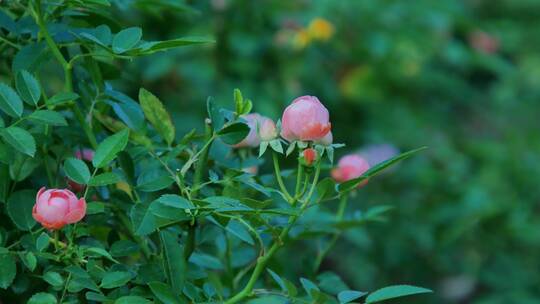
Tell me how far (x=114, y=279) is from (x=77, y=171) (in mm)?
104

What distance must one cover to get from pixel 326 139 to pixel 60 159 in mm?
290

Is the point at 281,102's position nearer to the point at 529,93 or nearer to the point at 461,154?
the point at 461,154

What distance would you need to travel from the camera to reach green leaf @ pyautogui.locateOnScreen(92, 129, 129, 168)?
808 millimetres

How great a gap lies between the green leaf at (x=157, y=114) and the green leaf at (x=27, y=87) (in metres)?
0.10

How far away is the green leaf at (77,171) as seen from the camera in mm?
810

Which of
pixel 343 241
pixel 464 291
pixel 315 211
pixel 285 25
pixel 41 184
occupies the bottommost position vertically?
pixel 464 291

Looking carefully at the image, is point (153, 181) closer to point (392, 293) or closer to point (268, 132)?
point (268, 132)

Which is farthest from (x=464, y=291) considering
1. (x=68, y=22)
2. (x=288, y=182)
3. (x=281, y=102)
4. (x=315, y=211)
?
(x=68, y=22)

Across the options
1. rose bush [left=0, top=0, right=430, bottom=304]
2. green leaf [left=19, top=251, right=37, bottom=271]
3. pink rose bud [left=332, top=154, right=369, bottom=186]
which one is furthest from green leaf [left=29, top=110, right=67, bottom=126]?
pink rose bud [left=332, top=154, right=369, bottom=186]

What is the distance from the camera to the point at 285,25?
254 cm

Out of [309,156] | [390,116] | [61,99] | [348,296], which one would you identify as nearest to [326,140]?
[309,156]

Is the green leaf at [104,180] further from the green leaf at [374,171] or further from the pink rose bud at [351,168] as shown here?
the pink rose bud at [351,168]

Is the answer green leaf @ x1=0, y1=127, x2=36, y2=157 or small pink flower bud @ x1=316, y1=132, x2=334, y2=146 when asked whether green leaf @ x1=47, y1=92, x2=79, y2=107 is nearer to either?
green leaf @ x1=0, y1=127, x2=36, y2=157

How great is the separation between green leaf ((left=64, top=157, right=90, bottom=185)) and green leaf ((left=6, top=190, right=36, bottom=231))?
60 mm
